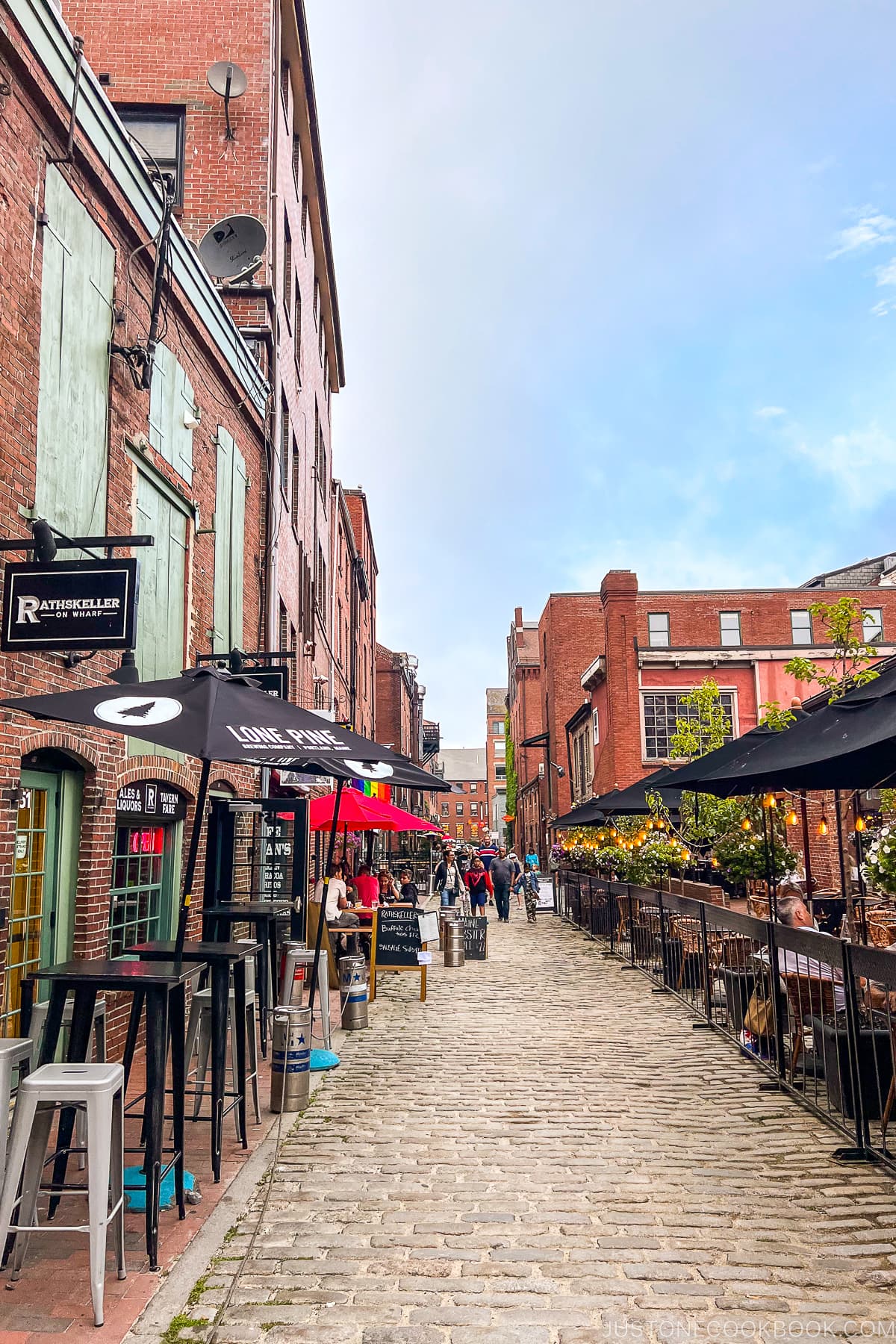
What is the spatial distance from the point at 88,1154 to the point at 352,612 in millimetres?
32657

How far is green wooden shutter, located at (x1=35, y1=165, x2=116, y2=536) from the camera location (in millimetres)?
7137

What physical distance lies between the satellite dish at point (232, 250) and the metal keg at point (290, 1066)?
1139cm

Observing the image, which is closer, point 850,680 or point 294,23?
point 850,680

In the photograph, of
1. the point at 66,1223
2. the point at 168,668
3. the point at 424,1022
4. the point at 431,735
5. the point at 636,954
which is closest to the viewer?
the point at 66,1223

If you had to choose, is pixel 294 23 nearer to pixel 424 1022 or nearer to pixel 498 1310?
pixel 424 1022

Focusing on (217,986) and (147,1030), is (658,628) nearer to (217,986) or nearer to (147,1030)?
(217,986)

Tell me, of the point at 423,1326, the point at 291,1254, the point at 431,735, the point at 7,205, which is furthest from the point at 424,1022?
the point at 431,735

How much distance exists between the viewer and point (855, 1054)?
6.22 m

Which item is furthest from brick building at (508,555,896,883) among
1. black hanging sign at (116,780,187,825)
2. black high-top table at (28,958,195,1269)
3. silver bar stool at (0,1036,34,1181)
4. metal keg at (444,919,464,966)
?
silver bar stool at (0,1036,34,1181)

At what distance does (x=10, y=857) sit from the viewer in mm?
6312

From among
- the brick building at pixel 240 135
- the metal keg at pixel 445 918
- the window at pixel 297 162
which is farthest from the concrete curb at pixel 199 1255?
the window at pixel 297 162

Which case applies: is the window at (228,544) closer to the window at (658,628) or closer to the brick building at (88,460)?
the brick building at (88,460)

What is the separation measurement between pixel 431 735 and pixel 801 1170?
73.5 metres

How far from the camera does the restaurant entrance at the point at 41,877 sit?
6.55 metres
